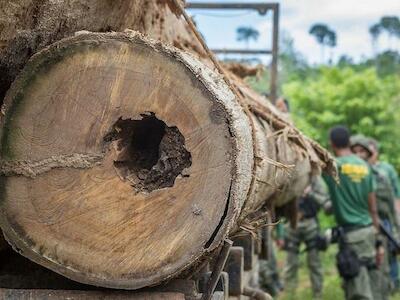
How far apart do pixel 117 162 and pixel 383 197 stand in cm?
571

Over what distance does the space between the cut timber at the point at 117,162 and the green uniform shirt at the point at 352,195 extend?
4.39 meters

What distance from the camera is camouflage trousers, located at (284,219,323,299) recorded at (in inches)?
322

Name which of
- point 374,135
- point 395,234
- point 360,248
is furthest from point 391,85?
point 360,248

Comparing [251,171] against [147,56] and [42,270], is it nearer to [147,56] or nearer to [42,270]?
[147,56]

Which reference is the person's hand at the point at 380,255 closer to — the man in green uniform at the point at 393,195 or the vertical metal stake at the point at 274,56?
the man in green uniform at the point at 393,195

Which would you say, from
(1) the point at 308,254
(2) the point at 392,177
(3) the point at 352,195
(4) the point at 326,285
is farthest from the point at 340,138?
(4) the point at 326,285

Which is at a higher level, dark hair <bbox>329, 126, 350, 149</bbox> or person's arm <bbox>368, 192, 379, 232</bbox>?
dark hair <bbox>329, 126, 350, 149</bbox>

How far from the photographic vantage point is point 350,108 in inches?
583

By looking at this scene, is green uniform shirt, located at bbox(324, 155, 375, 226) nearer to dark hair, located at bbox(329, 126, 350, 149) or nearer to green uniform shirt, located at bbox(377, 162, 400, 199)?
dark hair, located at bbox(329, 126, 350, 149)

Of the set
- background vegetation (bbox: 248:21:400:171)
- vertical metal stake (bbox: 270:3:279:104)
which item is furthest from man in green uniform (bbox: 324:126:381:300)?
background vegetation (bbox: 248:21:400:171)

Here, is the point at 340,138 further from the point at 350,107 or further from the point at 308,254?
the point at 350,107

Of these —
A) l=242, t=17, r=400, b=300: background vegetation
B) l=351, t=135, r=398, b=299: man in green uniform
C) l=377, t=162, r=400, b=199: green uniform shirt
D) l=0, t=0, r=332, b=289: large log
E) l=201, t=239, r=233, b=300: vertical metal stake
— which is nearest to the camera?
l=0, t=0, r=332, b=289: large log

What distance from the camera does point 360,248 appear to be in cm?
673

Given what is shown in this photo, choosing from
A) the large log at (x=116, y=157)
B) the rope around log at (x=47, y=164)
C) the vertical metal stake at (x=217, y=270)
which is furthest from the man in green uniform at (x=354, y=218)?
the rope around log at (x=47, y=164)
